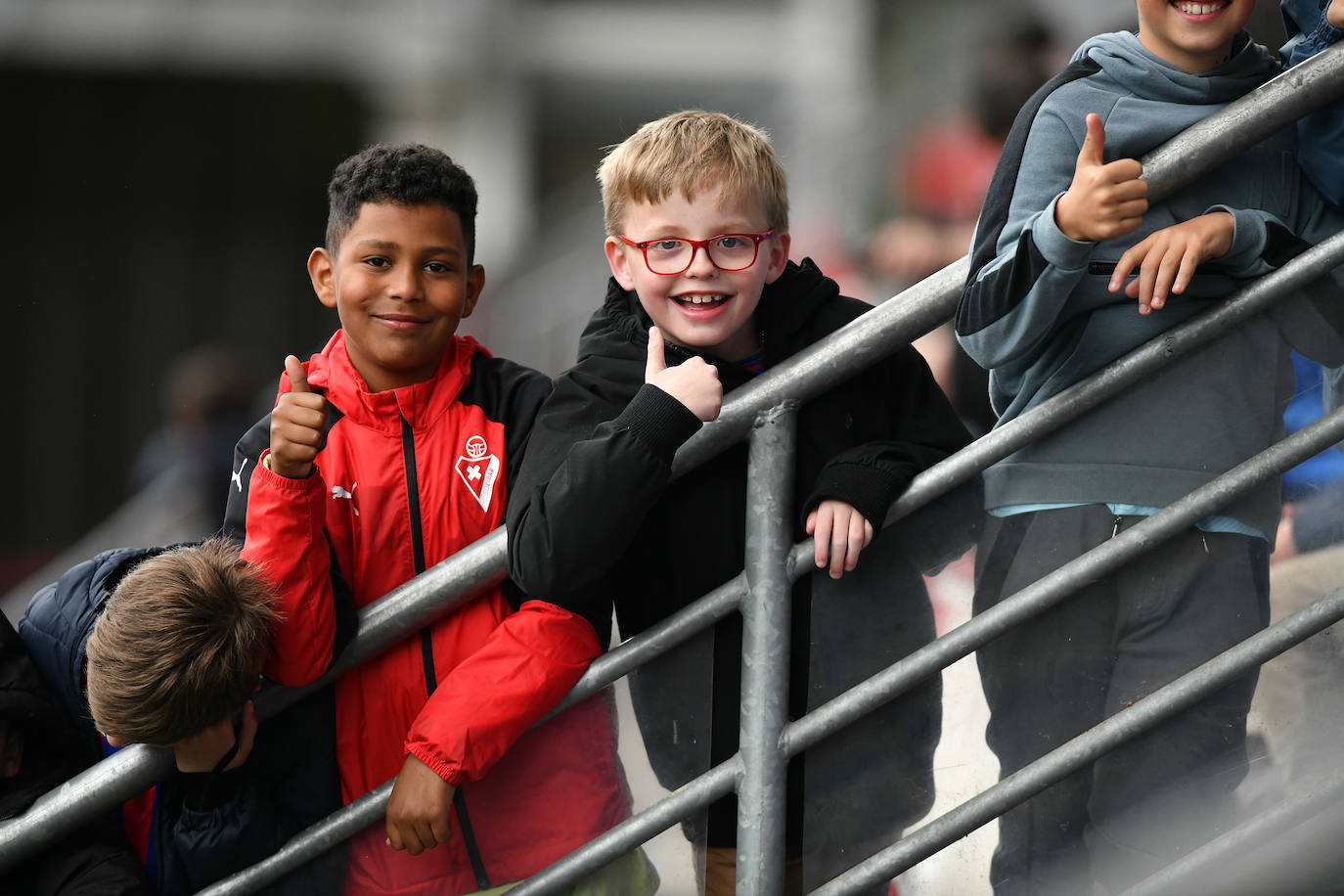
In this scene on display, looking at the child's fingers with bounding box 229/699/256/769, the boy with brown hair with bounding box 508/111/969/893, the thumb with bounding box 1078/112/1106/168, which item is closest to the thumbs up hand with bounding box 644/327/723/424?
the boy with brown hair with bounding box 508/111/969/893

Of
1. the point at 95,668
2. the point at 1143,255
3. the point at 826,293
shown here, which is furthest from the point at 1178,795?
the point at 95,668

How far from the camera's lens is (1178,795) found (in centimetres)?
173

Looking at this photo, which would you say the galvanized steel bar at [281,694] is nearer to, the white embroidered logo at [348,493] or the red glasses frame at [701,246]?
the white embroidered logo at [348,493]

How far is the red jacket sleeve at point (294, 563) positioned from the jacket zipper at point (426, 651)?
0.14 metres

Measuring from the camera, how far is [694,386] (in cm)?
167

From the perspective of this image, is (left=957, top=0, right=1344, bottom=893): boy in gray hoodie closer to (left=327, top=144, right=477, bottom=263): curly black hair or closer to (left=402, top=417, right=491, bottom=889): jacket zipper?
(left=402, top=417, right=491, bottom=889): jacket zipper

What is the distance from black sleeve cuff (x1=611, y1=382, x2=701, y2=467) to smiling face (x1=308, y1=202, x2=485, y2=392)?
19.4 inches

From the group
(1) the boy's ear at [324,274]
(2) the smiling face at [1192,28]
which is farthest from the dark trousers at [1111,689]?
(1) the boy's ear at [324,274]

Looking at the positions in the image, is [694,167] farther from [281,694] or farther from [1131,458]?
[281,694]

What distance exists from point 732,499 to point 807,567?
15 centimetres

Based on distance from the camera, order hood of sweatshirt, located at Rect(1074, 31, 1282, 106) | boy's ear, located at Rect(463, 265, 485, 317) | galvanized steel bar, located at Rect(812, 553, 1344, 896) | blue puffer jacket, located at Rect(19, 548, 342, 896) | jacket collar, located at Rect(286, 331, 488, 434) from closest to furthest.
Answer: galvanized steel bar, located at Rect(812, 553, 1344, 896), hood of sweatshirt, located at Rect(1074, 31, 1282, 106), blue puffer jacket, located at Rect(19, 548, 342, 896), jacket collar, located at Rect(286, 331, 488, 434), boy's ear, located at Rect(463, 265, 485, 317)

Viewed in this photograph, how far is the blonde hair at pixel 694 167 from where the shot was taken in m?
1.86

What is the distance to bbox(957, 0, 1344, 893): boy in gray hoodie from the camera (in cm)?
170

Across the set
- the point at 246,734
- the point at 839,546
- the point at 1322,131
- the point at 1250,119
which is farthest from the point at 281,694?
the point at 1322,131
